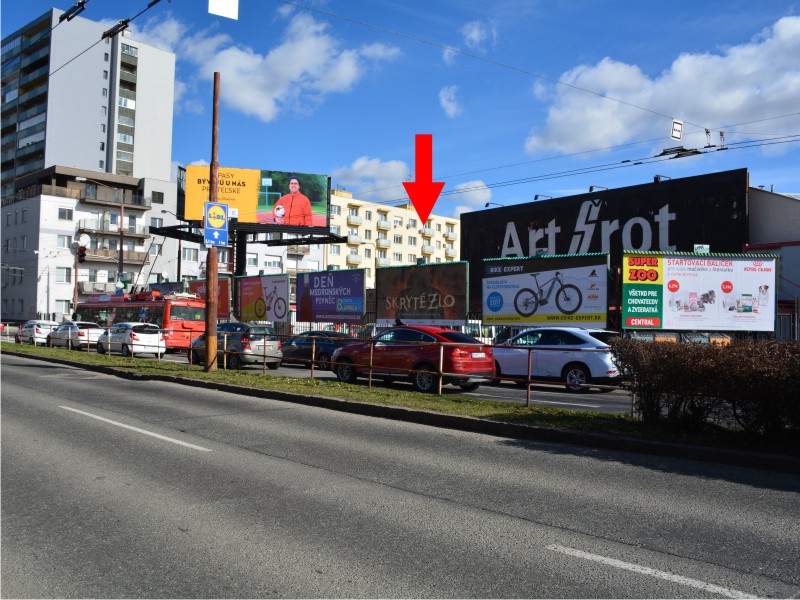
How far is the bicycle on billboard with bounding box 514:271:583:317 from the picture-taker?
2411 cm

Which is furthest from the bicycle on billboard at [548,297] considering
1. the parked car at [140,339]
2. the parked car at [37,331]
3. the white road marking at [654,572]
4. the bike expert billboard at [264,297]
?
the parked car at [37,331]

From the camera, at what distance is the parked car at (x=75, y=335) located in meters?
32.2

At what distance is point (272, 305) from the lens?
36.1 metres

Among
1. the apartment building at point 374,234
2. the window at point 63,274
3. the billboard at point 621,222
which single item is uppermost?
the apartment building at point 374,234

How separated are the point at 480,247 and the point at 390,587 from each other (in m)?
47.5

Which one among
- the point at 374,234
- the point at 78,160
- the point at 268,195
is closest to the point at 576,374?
the point at 268,195

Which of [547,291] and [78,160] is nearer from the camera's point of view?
[547,291]

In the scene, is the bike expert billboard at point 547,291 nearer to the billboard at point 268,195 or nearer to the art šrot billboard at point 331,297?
the art šrot billboard at point 331,297

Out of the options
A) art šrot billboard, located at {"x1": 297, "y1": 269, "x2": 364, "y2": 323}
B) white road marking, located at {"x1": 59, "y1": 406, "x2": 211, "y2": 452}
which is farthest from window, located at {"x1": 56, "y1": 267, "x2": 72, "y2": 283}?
white road marking, located at {"x1": 59, "y1": 406, "x2": 211, "y2": 452}

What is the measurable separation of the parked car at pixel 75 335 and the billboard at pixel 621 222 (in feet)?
62.8

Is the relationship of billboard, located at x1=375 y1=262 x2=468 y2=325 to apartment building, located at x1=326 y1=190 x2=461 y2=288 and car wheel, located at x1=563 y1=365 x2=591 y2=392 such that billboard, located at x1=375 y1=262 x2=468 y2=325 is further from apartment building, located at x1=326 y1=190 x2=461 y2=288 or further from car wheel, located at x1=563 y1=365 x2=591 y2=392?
apartment building, located at x1=326 y1=190 x2=461 y2=288

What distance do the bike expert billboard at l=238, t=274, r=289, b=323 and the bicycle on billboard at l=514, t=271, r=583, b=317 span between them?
1417 centimetres

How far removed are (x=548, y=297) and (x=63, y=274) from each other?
194 feet

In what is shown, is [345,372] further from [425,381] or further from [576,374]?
[576,374]
